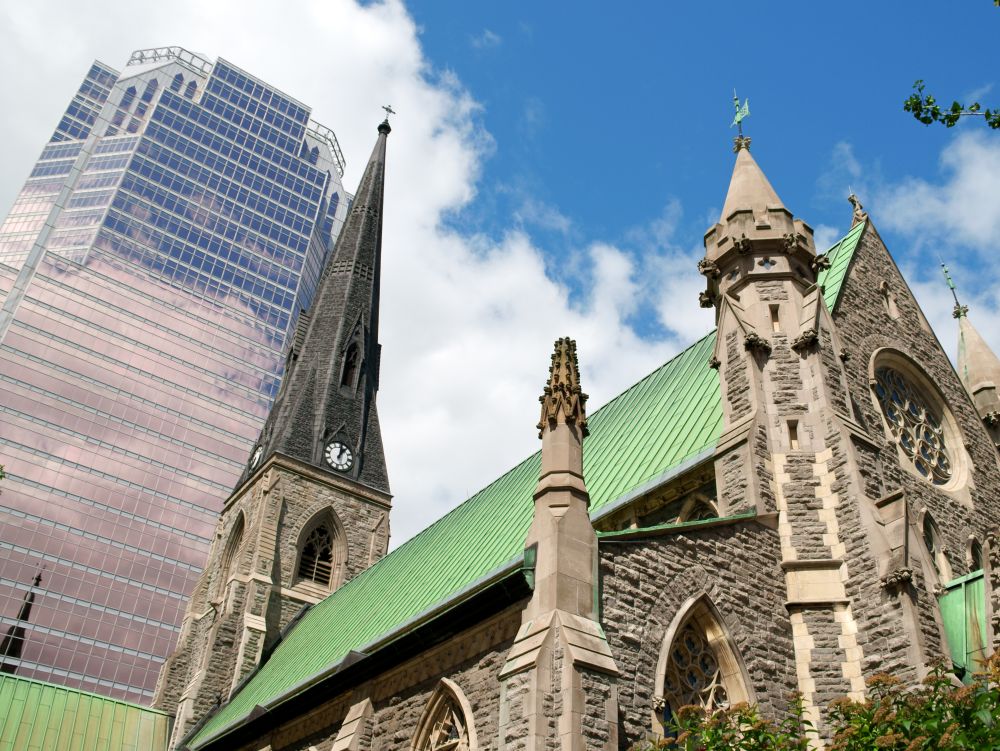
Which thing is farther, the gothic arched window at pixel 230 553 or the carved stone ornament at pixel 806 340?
the gothic arched window at pixel 230 553

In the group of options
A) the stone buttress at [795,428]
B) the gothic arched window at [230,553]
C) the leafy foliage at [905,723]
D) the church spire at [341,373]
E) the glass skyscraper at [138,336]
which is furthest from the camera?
the glass skyscraper at [138,336]

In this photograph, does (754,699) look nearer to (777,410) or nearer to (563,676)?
(563,676)

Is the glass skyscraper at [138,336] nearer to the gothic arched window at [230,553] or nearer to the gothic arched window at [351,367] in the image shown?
the gothic arched window at [230,553]

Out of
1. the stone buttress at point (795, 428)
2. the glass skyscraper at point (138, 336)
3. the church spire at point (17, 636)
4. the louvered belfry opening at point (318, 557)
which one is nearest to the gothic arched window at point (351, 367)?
the louvered belfry opening at point (318, 557)

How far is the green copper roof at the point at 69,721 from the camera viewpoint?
2283cm

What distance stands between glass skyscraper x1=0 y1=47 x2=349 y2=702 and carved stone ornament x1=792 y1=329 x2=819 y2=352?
4839 centimetres

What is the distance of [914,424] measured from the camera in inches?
632

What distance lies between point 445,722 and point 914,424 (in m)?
9.26

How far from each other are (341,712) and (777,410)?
8.16 meters

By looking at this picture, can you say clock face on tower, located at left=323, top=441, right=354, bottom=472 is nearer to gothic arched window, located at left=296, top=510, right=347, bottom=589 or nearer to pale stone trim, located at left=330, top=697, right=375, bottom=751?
gothic arched window, located at left=296, top=510, right=347, bottom=589

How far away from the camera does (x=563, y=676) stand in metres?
9.66

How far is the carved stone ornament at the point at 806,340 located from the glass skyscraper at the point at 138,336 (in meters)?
48.4

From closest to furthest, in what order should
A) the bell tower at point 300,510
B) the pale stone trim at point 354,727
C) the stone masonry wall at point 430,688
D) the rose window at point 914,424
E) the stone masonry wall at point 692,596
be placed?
the stone masonry wall at point 692,596 → the stone masonry wall at point 430,688 → the pale stone trim at point 354,727 → the rose window at point 914,424 → the bell tower at point 300,510

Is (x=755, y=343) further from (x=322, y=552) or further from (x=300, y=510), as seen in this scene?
(x=322, y=552)
